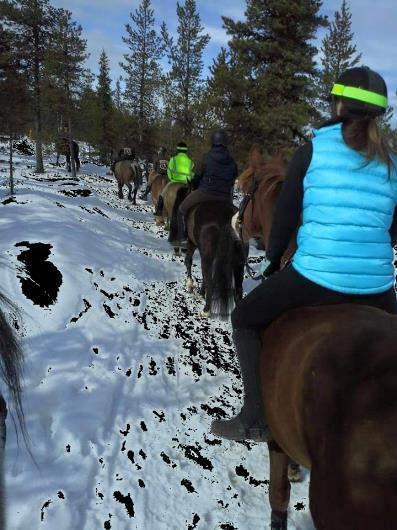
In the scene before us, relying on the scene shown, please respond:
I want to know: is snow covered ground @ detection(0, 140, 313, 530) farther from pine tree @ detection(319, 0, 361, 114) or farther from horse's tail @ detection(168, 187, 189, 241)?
pine tree @ detection(319, 0, 361, 114)

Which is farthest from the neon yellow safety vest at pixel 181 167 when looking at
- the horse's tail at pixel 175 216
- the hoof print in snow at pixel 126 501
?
the hoof print in snow at pixel 126 501

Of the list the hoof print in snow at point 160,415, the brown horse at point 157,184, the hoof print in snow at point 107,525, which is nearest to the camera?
the hoof print in snow at point 107,525

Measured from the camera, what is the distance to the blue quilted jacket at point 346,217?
222 cm

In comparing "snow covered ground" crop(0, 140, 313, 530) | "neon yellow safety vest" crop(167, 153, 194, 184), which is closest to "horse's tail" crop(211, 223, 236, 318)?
"snow covered ground" crop(0, 140, 313, 530)

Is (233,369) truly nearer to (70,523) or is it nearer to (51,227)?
(70,523)

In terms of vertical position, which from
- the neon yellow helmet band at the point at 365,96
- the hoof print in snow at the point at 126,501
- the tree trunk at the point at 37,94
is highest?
the tree trunk at the point at 37,94

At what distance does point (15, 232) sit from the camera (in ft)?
25.3

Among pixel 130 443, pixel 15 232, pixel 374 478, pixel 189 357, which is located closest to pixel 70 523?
pixel 130 443

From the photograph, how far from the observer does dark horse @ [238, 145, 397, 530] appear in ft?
4.97

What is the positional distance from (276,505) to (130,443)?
4.69 ft

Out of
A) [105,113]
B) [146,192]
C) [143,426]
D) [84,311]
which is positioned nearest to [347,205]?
[143,426]

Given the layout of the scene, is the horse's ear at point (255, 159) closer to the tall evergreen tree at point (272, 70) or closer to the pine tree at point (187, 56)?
the tall evergreen tree at point (272, 70)

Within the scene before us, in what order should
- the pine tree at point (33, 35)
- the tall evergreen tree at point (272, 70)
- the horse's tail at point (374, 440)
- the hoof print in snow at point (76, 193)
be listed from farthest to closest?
the pine tree at point (33, 35) → the tall evergreen tree at point (272, 70) → the hoof print in snow at point (76, 193) → the horse's tail at point (374, 440)

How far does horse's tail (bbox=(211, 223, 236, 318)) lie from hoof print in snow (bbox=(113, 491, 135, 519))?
372cm
